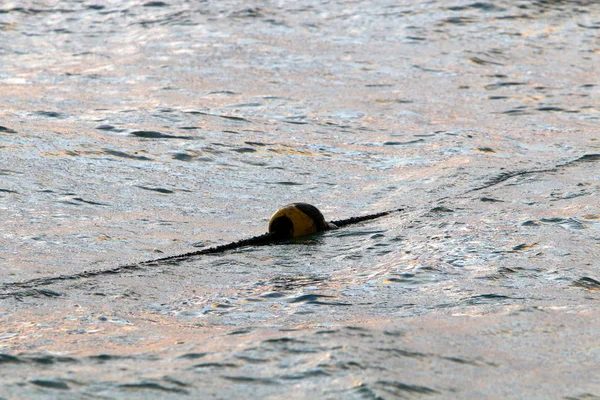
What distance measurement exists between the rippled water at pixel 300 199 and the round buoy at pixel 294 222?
0.49ft

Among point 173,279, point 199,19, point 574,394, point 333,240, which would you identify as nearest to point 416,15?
point 199,19

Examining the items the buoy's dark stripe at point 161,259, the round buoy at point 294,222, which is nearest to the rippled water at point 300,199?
the buoy's dark stripe at point 161,259

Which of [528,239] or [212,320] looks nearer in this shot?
[212,320]

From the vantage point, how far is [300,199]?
786cm

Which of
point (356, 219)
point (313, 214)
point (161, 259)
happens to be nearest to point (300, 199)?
point (356, 219)

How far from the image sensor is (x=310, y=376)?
399cm

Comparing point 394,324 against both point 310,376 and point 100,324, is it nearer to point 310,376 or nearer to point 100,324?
point 310,376

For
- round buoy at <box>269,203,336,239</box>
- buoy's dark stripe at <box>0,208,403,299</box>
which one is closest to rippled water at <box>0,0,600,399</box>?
buoy's dark stripe at <box>0,208,403,299</box>

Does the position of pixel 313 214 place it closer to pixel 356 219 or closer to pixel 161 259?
pixel 356 219

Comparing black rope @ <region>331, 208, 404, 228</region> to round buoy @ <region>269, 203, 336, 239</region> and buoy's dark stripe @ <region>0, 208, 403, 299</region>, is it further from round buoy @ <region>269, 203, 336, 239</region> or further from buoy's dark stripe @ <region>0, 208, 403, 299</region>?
round buoy @ <region>269, 203, 336, 239</region>

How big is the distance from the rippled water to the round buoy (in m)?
0.15

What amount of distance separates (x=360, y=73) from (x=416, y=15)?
4172mm

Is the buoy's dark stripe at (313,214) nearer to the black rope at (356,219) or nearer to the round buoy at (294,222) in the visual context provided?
the round buoy at (294,222)

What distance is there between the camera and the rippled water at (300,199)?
13.8 feet
